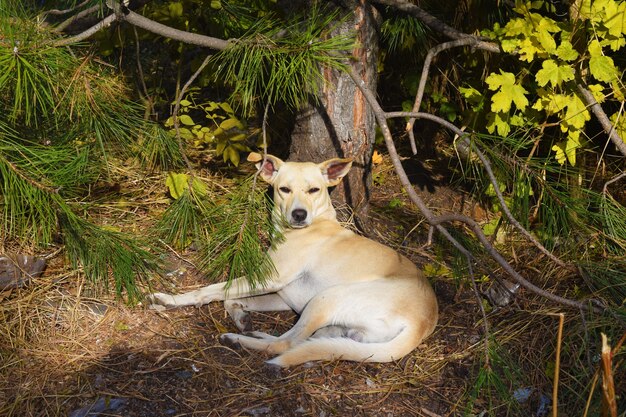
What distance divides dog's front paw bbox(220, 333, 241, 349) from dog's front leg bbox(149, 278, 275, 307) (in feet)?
1.02

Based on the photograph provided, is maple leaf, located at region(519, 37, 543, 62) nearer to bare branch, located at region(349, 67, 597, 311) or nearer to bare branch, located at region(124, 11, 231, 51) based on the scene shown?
bare branch, located at region(349, 67, 597, 311)

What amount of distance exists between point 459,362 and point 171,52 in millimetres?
3477

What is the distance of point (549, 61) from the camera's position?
12.1ft

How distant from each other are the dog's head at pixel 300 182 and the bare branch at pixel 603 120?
1.40m

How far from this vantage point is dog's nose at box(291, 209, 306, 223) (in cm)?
388

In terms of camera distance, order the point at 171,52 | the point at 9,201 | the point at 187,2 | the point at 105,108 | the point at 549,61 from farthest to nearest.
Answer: the point at 171,52, the point at 187,2, the point at 549,61, the point at 105,108, the point at 9,201

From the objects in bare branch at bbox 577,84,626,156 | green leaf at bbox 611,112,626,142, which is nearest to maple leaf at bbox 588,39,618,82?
bare branch at bbox 577,84,626,156

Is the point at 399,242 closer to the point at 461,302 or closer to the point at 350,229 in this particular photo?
the point at 350,229

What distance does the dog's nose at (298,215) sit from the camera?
388 centimetres

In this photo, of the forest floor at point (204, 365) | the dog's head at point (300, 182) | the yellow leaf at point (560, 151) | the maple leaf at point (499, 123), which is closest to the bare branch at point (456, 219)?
the forest floor at point (204, 365)

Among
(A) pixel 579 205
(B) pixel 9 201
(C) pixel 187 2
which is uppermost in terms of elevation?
(C) pixel 187 2

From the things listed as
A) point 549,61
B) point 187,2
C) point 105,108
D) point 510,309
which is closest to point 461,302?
point 510,309

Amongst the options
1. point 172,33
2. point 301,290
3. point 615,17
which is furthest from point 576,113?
point 172,33

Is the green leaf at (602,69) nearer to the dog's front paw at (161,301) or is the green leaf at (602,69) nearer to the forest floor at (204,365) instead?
the forest floor at (204,365)
